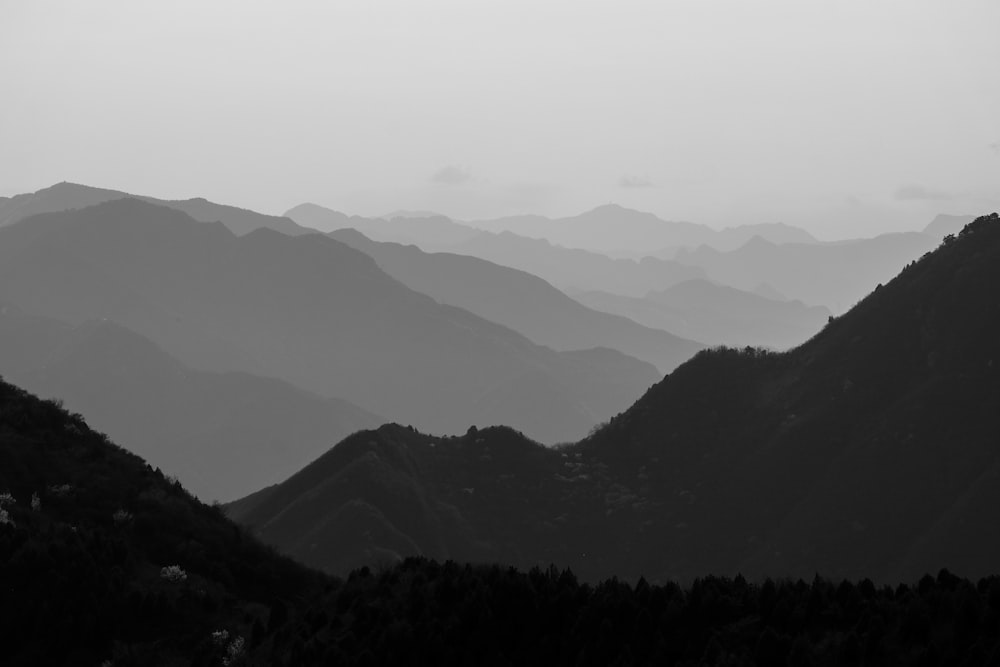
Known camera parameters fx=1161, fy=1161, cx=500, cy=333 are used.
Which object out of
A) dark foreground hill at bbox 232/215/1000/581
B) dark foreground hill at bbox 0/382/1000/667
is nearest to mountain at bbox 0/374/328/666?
dark foreground hill at bbox 0/382/1000/667

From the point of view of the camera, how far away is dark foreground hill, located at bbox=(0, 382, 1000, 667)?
2583 cm

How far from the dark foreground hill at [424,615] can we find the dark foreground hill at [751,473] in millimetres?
59042

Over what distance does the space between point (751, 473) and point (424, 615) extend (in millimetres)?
82784

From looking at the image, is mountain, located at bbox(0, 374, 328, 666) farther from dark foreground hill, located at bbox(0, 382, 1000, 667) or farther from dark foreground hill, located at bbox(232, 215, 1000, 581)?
dark foreground hill, located at bbox(232, 215, 1000, 581)

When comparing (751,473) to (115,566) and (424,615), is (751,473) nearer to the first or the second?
(115,566)

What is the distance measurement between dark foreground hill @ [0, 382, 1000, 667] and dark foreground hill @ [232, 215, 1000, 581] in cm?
5904

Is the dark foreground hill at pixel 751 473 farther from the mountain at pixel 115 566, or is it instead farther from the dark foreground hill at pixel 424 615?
the dark foreground hill at pixel 424 615

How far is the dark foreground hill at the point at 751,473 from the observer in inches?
3733

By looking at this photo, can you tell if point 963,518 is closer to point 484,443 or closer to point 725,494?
point 725,494

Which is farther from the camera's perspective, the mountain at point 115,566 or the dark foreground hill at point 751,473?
the dark foreground hill at point 751,473

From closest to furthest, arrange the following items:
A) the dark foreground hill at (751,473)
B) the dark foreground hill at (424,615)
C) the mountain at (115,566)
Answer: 1. the dark foreground hill at (424,615)
2. the mountain at (115,566)
3. the dark foreground hill at (751,473)

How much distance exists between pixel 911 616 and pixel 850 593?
340cm

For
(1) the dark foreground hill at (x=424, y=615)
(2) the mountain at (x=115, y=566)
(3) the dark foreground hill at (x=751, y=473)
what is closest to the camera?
(1) the dark foreground hill at (x=424, y=615)

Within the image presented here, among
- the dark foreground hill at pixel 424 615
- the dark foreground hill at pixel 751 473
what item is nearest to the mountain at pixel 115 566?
the dark foreground hill at pixel 424 615
